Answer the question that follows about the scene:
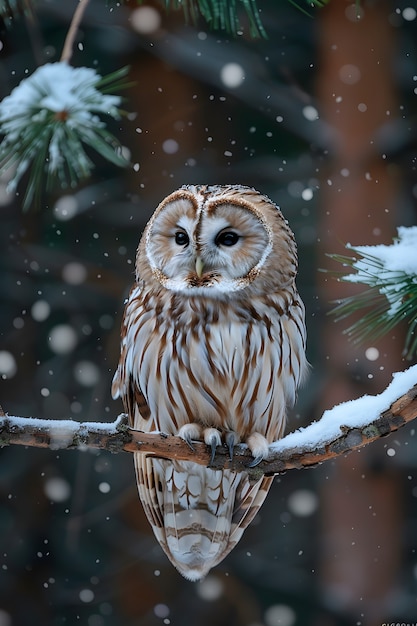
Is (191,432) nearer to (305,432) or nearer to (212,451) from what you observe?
(212,451)

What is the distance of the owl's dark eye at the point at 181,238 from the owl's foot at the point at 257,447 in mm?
323

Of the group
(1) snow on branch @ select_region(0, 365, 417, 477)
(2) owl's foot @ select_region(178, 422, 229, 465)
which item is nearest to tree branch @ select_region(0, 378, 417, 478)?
(1) snow on branch @ select_region(0, 365, 417, 477)

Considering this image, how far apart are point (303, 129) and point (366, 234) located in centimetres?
41

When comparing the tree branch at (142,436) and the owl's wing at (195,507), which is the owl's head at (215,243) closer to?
the tree branch at (142,436)

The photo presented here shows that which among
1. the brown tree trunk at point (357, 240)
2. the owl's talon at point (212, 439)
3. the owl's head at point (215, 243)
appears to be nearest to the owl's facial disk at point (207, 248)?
the owl's head at point (215, 243)

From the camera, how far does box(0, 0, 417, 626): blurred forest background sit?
233 centimetres

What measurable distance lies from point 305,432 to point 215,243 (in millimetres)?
299

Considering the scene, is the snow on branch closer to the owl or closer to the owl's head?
the owl

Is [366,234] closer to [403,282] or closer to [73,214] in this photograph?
[73,214]

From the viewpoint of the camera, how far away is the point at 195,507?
1455 millimetres

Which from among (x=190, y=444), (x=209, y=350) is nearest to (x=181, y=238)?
(x=209, y=350)

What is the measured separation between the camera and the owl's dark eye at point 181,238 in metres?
1.18

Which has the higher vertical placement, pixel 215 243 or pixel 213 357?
pixel 215 243

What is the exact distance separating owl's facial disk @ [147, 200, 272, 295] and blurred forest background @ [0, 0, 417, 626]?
113 cm
